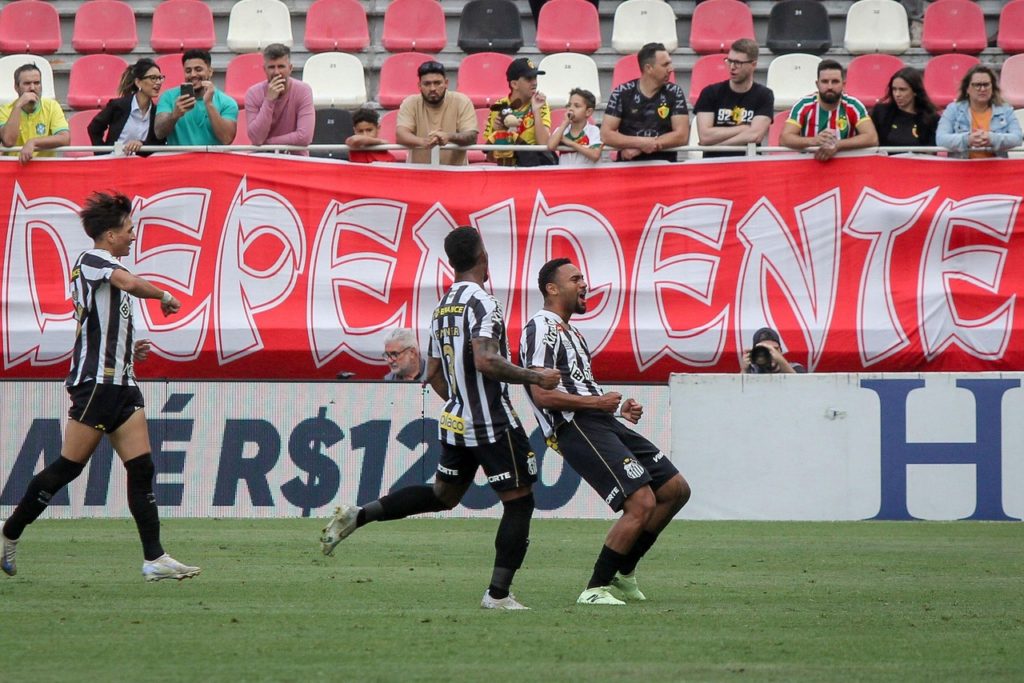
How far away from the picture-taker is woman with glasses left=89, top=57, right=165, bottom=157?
556 inches

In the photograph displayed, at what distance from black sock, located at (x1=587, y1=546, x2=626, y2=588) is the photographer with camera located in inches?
235

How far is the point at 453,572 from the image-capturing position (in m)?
9.31

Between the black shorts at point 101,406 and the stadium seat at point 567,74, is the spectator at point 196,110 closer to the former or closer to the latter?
the stadium seat at point 567,74

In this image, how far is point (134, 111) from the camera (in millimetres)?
14461

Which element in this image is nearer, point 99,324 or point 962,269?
point 99,324

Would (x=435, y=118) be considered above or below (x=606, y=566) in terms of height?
above

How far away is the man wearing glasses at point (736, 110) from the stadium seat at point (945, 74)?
4792mm

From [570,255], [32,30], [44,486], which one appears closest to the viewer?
[44,486]

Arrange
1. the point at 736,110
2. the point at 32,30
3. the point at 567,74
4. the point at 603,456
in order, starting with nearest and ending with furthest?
the point at 603,456 → the point at 736,110 → the point at 567,74 → the point at 32,30

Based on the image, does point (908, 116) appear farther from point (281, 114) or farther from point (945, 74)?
point (281, 114)

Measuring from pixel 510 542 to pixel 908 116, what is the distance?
27.6ft

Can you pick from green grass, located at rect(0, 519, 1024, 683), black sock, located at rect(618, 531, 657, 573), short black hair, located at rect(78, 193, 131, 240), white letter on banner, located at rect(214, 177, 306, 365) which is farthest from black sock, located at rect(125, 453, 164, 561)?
white letter on banner, located at rect(214, 177, 306, 365)

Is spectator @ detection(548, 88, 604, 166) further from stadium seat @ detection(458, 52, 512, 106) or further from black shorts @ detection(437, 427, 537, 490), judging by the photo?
black shorts @ detection(437, 427, 537, 490)

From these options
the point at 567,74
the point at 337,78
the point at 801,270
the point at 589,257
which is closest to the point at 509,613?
the point at 589,257
